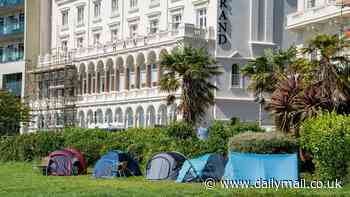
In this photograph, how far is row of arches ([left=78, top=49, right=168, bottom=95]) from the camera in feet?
195

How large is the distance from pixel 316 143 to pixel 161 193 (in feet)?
26.7

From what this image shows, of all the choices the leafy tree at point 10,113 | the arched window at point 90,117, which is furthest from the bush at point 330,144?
the leafy tree at point 10,113

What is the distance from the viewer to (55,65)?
71188mm

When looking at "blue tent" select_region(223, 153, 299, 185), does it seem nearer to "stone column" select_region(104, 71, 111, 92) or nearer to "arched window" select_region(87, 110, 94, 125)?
"stone column" select_region(104, 71, 111, 92)

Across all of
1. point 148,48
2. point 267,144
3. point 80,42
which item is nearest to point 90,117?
point 80,42

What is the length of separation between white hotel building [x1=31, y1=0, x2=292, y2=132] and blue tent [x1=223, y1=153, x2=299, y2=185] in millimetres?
23603

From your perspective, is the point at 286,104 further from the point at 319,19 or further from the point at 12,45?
the point at 12,45

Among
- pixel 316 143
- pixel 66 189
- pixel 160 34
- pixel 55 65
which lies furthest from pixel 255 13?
pixel 66 189

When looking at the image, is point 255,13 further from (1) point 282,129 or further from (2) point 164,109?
(1) point 282,129

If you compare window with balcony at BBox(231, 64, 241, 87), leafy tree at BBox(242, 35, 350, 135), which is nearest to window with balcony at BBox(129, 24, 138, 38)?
window with balcony at BBox(231, 64, 241, 87)

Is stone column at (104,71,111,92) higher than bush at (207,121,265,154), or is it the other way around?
stone column at (104,71,111,92)

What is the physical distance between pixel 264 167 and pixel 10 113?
40.8m

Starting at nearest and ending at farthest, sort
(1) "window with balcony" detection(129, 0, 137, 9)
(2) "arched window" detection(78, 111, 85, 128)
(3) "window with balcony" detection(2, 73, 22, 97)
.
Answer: (1) "window with balcony" detection(129, 0, 137, 9)
(2) "arched window" detection(78, 111, 85, 128)
(3) "window with balcony" detection(2, 73, 22, 97)

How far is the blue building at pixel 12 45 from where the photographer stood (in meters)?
79.4
